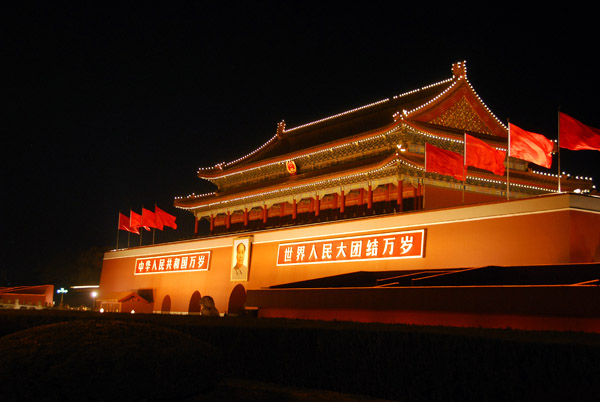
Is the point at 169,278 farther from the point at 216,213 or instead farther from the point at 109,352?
the point at 109,352

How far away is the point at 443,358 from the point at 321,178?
17471mm

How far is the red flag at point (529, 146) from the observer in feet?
52.2

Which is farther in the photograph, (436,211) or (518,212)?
(436,211)

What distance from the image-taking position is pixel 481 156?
17203 mm

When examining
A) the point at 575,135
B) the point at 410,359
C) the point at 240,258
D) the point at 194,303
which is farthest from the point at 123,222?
the point at 410,359

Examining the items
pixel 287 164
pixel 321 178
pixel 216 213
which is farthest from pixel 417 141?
pixel 216 213

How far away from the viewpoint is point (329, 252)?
19.9 meters

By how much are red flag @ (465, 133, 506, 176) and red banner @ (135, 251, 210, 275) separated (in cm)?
1227

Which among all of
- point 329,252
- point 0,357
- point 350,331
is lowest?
point 0,357

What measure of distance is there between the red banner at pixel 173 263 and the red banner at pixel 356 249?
4976mm

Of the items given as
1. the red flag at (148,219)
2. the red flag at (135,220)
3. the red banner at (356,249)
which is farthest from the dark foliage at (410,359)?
the red flag at (135,220)

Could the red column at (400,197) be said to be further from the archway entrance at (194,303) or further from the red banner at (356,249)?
the archway entrance at (194,303)

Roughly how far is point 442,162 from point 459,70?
21.8 ft

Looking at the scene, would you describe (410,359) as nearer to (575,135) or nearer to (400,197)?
(575,135)
